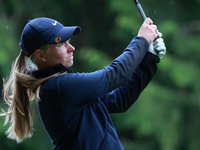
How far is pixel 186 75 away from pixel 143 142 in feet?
6.00

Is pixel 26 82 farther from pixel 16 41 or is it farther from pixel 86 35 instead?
pixel 86 35

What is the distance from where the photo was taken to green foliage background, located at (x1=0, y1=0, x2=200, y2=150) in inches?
272

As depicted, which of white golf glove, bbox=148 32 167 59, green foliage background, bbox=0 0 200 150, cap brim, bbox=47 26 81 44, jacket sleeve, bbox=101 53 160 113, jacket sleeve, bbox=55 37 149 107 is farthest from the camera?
green foliage background, bbox=0 0 200 150

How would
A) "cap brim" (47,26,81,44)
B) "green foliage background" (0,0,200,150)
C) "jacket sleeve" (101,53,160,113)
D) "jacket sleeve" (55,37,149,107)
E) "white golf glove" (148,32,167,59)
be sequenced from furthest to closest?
"green foliage background" (0,0,200,150), "jacket sleeve" (101,53,160,113), "white golf glove" (148,32,167,59), "cap brim" (47,26,81,44), "jacket sleeve" (55,37,149,107)

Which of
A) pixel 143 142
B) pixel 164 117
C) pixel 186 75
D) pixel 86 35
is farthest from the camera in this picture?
pixel 86 35

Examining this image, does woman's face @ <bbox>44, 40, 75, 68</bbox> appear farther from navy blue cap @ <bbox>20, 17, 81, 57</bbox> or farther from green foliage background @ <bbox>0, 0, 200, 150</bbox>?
green foliage background @ <bbox>0, 0, 200, 150</bbox>

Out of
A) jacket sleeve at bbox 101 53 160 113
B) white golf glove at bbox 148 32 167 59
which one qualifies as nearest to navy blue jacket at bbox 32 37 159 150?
white golf glove at bbox 148 32 167 59

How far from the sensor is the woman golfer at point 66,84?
2.31 meters

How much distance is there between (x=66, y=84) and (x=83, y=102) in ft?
0.47

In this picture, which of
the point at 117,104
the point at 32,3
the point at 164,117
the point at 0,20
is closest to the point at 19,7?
the point at 32,3

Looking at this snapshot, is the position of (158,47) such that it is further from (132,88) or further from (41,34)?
(41,34)

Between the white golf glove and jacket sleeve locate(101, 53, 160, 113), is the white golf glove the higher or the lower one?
the higher one

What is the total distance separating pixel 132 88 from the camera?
9.01 feet

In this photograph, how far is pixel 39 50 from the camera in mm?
2430
